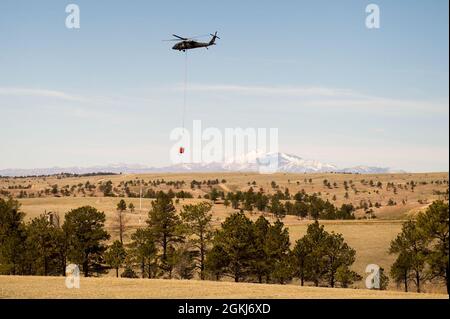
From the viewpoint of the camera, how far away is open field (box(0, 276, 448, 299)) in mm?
35312

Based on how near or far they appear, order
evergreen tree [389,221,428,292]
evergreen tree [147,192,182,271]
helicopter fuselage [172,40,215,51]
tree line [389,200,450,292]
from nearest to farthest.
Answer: helicopter fuselage [172,40,215,51], tree line [389,200,450,292], evergreen tree [389,221,428,292], evergreen tree [147,192,182,271]


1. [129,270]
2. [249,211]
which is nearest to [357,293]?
[129,270]

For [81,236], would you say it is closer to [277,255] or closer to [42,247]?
[42,247]

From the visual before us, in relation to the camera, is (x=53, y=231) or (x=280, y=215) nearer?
(x=53, y=231)

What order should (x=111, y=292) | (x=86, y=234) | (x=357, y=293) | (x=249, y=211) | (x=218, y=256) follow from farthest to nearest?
(x=249, y=211), (x=86, y=234), (x=218, y=256), (x=357, y=293), (x=111, y=292)

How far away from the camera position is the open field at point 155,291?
3531 cm

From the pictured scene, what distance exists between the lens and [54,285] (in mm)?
41594

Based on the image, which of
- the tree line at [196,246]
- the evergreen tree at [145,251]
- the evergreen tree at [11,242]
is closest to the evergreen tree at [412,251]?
the tree line at [196,246]

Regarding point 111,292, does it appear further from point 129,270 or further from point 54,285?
point 129,270

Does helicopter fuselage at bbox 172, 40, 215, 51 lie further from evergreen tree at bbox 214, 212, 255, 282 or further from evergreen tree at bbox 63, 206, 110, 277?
evergreen tree at bbox 63, 206, 110, 277

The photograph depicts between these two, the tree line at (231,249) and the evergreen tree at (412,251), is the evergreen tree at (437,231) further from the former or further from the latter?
the evergreen tree at (412,251)

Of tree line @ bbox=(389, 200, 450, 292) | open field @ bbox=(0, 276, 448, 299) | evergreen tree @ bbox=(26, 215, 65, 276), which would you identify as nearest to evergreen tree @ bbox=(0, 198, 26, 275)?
evergreen tree @ bbox=(26, 215, 65, 276)

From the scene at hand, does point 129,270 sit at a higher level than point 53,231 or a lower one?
lower
